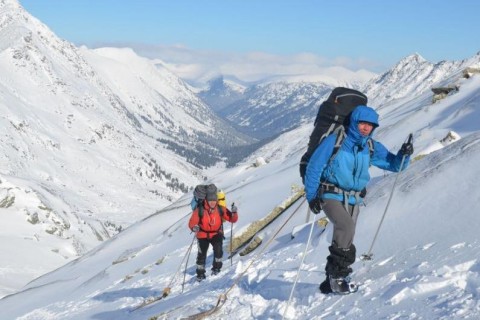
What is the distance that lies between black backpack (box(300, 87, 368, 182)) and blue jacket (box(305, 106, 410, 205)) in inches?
7.4

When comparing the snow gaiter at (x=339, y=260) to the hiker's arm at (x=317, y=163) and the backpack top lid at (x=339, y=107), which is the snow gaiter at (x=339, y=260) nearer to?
the hiker's arm at (x=317, y=163)

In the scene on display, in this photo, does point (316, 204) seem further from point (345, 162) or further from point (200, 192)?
point (200, 192)

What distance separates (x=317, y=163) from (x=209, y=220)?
23.0 feet

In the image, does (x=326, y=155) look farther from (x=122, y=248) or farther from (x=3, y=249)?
(x=3, y=249)

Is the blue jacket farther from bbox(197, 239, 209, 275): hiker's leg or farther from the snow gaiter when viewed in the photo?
bbox(197, 239, 209, 275): hiker's leg

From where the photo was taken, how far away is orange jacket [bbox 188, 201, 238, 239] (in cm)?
1413

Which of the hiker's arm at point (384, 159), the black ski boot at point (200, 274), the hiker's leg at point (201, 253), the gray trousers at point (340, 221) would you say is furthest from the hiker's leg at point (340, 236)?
the black ski boot at point (200, 274)

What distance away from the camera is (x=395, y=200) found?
11938 millimetres

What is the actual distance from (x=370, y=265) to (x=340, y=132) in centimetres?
313

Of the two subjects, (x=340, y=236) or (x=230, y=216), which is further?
(x=230, y=216)

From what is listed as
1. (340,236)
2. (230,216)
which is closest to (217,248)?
(230,216)

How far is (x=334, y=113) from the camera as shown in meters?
7.93

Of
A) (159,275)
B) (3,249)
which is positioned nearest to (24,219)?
(3,249)

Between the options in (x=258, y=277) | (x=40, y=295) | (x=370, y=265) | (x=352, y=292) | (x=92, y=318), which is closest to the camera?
(x=352, y=292)
